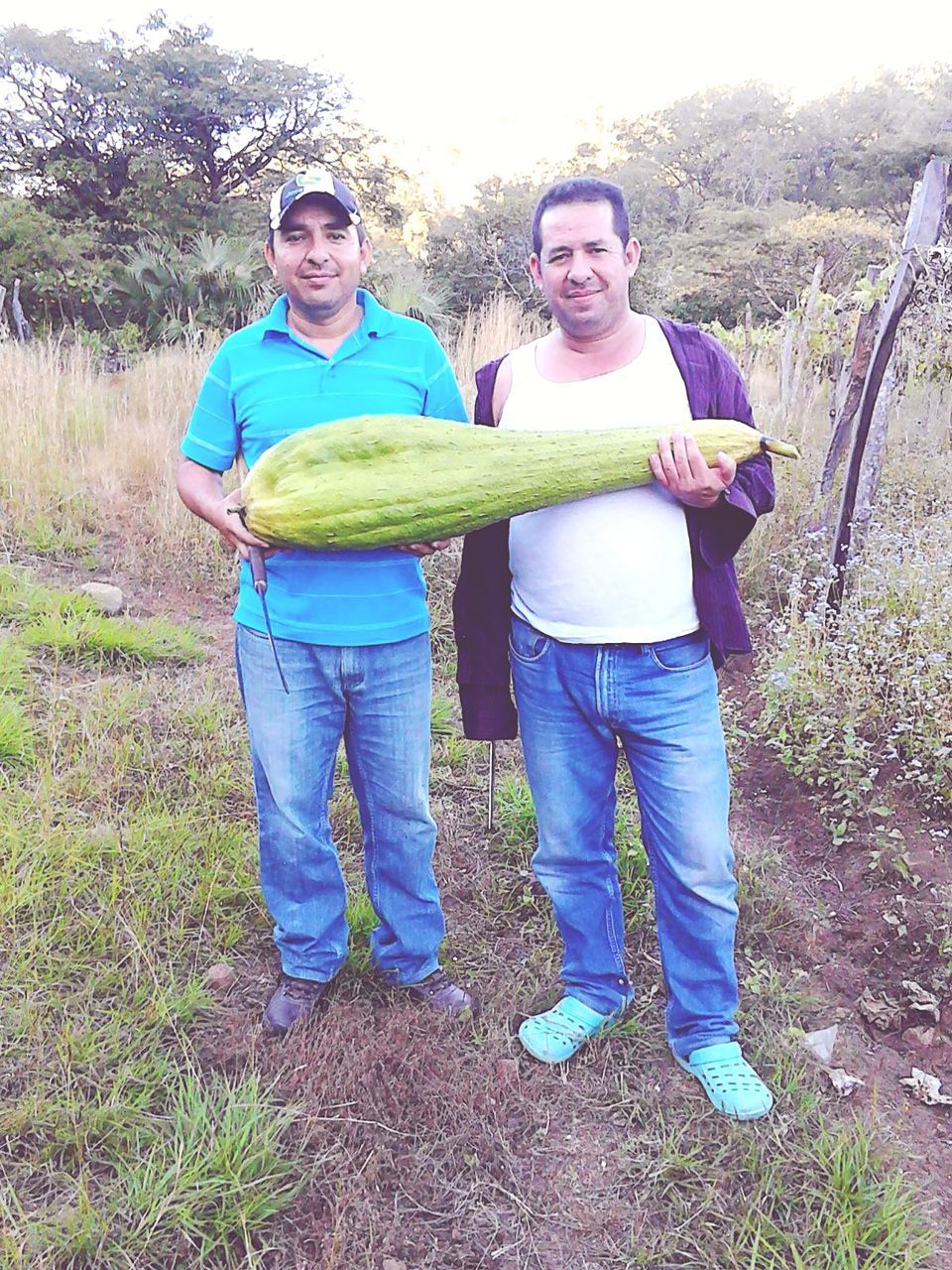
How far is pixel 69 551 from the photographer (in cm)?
620

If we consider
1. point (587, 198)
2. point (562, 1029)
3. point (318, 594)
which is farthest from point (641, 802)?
point (587, 198)

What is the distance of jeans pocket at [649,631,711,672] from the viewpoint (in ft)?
7.63

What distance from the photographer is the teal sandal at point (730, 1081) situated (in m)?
2.43

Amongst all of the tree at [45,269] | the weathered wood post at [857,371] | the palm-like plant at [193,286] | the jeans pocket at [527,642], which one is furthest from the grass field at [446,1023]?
the tree at [45,269]

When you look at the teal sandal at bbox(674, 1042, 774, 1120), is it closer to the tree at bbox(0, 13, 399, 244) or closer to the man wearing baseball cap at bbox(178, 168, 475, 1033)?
the man wearing baseball cap at bbox(178, 168, 475, 1033)

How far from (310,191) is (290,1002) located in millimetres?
2193

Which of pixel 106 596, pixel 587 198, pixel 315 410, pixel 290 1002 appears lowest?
pixel 290 1002

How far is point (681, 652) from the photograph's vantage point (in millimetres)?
2348

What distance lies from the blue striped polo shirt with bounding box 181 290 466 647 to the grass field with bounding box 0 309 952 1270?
1184mm

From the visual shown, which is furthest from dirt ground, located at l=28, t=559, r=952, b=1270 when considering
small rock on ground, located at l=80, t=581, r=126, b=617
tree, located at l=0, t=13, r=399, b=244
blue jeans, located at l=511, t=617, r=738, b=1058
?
tree, located at l=0, t=13, r=399, b=244

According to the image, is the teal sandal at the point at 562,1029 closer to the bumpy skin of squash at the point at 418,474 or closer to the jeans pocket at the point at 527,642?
the jeans pocket at the point at 527,642

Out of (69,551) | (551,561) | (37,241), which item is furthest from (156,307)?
(551,561)

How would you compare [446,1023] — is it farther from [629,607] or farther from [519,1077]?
[629,607]

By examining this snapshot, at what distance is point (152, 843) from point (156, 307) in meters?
15.1
